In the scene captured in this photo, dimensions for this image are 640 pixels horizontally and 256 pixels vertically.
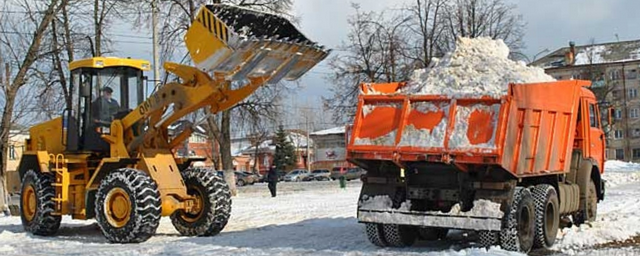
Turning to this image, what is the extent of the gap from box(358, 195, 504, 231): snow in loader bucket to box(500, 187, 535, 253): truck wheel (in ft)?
0.70

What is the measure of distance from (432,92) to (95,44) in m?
18.9

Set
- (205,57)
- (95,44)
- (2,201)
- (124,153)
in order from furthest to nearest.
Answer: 1. (95,44)
2. (2,201)
3. (124,153)
4. (205,57)

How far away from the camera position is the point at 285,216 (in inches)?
734

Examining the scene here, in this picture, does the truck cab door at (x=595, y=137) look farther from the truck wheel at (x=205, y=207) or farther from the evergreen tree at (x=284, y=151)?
the evergreen tree at (x=284, y=151)

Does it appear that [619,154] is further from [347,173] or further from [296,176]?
[347,173]

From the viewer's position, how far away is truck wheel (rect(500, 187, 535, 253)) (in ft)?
36.0

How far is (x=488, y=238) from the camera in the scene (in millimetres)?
11164

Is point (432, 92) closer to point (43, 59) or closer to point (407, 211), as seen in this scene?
point (407, 211)

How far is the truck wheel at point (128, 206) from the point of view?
13.0m

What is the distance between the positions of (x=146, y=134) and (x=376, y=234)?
177 inches

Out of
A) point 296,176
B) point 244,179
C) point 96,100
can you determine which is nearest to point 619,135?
point 296,176

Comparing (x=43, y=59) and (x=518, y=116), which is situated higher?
(x=43, y=59)

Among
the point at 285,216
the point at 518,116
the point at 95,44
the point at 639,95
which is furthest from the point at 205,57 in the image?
the point at 639,95

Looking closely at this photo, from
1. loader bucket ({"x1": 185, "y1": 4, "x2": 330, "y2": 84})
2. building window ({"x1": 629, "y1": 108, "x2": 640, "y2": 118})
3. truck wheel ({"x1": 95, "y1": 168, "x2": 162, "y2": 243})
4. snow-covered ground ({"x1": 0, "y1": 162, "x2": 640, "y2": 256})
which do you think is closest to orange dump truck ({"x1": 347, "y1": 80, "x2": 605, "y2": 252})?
snow-covered ground ({"x1": 0, "y1": 162, "x2": 640, "y2": 256})
